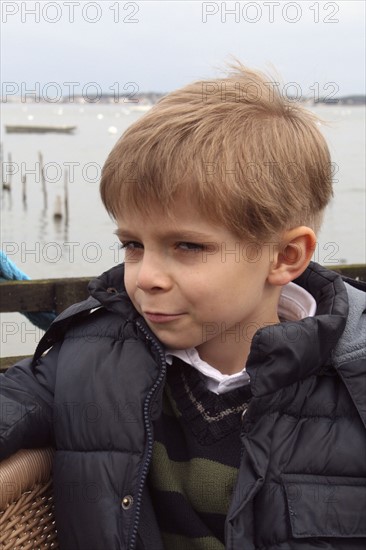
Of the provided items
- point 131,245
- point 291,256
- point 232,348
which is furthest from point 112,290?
point 291,256

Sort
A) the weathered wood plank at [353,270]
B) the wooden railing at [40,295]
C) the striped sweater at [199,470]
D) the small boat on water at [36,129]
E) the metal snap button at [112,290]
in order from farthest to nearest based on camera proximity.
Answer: the small boat on water at [36,129] → the weathered wood plank at [353,270] → the wooden railing at [40,295] → the metal snap button at [112,290] → the striped sweater at [199,470]

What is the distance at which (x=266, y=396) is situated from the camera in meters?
1.85

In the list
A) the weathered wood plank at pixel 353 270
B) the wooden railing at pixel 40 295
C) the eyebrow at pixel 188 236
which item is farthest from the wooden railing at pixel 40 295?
the eyebrow at pixel 188 236

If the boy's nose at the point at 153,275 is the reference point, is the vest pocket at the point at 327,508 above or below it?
below

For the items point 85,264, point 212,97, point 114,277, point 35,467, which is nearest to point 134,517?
point 35,467

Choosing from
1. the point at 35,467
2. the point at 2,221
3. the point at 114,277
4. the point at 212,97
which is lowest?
the point at 2,221

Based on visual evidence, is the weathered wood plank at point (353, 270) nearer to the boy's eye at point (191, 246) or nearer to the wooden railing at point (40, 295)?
the wooden railing at point (40, 295)

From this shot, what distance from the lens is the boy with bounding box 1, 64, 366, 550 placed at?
5.97 ft

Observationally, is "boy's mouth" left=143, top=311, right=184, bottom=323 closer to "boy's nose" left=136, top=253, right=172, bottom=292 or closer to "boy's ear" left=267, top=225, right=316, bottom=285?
"boy's nose" left=136, top=253, right=172, bottom=292

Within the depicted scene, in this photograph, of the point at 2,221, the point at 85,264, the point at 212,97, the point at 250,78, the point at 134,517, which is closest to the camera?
the point at 134,517

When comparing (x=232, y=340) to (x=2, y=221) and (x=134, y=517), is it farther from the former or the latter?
(x=2, y=221)

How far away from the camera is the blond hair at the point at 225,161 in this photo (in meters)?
1.82

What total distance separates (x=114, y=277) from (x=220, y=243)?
40 cm

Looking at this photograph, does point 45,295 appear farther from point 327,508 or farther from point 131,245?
point 327,508
